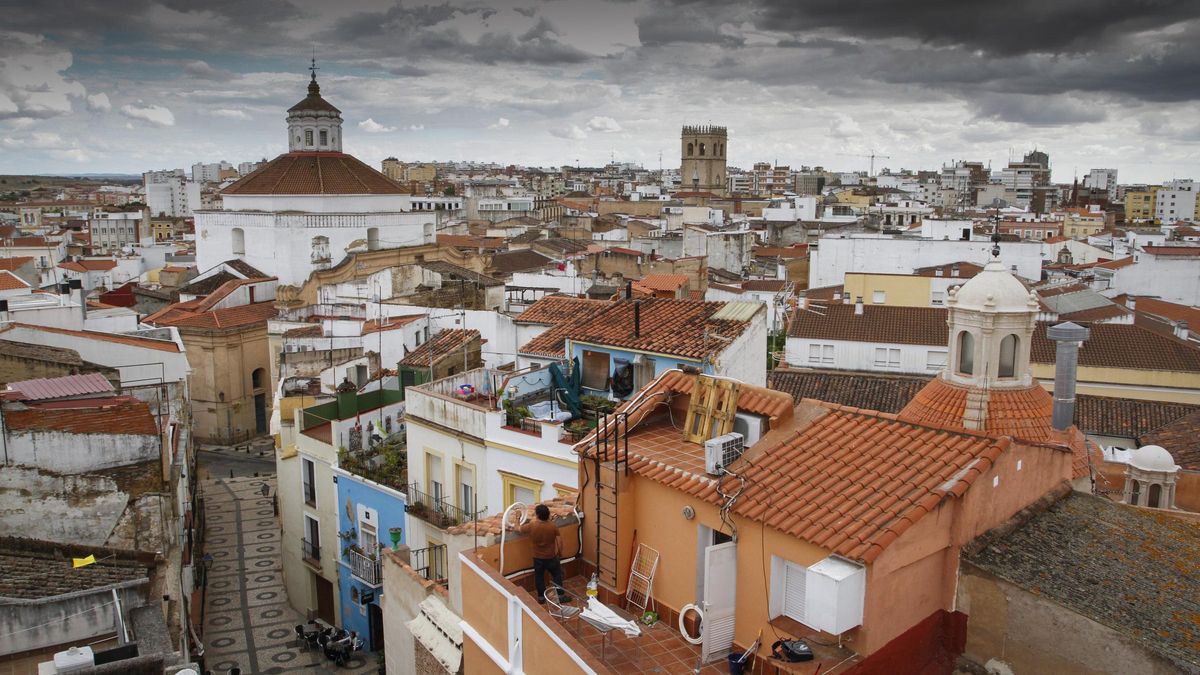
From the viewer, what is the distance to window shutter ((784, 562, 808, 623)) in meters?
7.82

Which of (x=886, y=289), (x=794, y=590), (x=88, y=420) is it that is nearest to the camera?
(x=794, y=590)

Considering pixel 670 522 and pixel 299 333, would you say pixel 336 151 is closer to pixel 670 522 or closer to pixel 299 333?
pixel 299 333

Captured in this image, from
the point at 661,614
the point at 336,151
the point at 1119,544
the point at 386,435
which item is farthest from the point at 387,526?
the point at 336,151

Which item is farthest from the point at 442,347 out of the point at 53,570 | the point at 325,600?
the point at 53,570

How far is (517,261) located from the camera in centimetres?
5431

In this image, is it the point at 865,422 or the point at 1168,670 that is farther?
the point at 865,422

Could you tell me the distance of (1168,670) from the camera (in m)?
7.30

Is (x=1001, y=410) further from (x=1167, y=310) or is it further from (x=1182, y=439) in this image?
(x=1167, y=310)

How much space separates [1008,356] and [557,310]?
1044 cm

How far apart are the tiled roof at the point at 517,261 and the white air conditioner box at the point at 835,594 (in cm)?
4414

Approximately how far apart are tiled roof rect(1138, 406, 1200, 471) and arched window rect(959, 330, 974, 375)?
4937mm

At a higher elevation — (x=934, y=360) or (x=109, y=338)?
(x=109, y=338)

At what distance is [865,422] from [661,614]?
2721 millimetres

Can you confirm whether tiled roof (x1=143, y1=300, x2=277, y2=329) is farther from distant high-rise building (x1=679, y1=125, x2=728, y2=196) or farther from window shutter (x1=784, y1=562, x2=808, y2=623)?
distant high-rise building (x1=679, y1=125, x2=728, y2=196)
